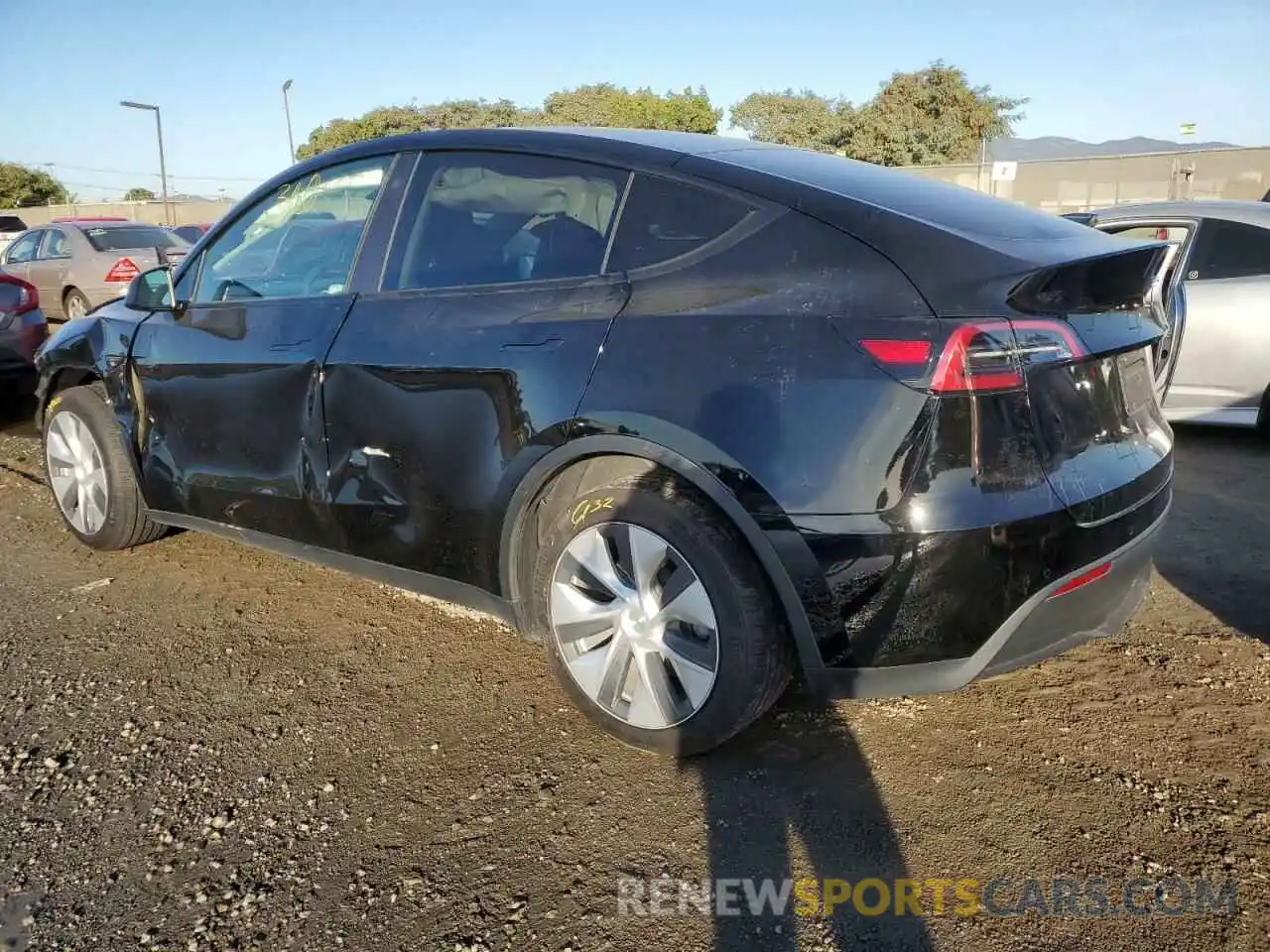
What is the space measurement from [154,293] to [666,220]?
7.69 feet

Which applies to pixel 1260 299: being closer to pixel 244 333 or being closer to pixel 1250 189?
pixel 244 333

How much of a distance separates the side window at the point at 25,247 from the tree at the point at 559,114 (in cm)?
3326

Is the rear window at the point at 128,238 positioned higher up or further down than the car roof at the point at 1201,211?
further down

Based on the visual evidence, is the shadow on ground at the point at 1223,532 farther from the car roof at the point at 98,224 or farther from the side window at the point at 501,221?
the car roof at the point at 98,224

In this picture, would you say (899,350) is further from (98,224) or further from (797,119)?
(797,119)

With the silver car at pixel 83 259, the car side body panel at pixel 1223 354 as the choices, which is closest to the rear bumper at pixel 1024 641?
the car side body panel at pixel 1223 354

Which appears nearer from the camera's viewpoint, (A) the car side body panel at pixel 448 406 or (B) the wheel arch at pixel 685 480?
(B) the wheel arch at pixel 685 480

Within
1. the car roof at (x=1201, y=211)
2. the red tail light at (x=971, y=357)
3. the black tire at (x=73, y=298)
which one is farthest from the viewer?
the black tire at (x=73, y=298)

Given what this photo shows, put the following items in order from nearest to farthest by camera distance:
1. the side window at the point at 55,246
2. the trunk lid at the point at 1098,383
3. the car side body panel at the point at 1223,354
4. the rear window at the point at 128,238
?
1. the trunk lid at the point at 1098,383
2. the car side body panel at the point at 1223,354
3. the rear window at the point at 128,238
4. the side window at the point at 55,246

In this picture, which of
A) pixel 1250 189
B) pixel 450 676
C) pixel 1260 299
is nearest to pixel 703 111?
pixel 1250 189

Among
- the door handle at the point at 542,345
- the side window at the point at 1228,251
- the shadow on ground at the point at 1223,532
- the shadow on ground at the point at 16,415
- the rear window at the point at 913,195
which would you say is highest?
the rear window at the point at 913,195

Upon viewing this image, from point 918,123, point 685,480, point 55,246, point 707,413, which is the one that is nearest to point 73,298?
point 55,246

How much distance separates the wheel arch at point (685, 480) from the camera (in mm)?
2264

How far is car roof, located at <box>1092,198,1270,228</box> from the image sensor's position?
575 cm
